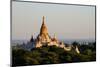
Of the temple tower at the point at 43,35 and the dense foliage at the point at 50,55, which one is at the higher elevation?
the temple tower at the point at 43,35

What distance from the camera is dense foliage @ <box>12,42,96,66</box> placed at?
2615 millimetres

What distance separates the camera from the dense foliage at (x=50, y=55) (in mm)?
2615

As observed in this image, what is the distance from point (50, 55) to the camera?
2.77 meters

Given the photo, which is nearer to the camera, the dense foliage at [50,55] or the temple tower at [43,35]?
the dense foliage at [50,55]

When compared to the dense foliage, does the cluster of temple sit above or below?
above

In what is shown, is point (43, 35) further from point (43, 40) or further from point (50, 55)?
point (50, 55)

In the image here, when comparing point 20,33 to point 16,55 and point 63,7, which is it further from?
point 63,7

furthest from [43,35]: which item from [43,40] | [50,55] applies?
[50,55]

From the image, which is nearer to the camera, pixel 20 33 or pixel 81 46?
pixel 20 33

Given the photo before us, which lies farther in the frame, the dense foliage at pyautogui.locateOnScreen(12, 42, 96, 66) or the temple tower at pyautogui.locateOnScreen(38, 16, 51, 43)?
the temple tower at pyautogui.locateOnScreen(38, 16, 51, 43)

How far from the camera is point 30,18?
2689 mm

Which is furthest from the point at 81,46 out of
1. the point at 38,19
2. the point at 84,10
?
the point at 38,19

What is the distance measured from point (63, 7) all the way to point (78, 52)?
0.58m

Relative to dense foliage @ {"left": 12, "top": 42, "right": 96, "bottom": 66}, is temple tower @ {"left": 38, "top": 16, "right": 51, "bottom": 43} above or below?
above
